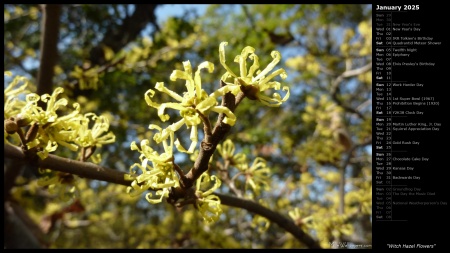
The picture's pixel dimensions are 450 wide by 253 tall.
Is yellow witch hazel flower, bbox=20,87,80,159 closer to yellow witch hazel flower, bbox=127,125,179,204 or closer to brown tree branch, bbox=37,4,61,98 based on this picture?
yellow witch hazel flower, bbox=127,125,179,204

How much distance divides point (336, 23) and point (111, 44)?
7.29m

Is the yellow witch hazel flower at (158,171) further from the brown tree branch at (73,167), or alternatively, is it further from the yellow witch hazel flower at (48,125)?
the yellow witch hazel flower at (48,125)

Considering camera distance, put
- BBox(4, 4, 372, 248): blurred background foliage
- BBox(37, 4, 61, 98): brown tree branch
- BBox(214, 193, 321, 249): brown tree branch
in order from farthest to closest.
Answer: BBox(4, 4, 372, 248): blurred background foliage
BBox(37, 4, 61, 98): brown tree branch
BBox(214, 193, 321, 249): brown tree branch

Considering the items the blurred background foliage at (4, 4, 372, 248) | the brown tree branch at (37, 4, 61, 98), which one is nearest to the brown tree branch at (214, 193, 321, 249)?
the blurred background foliage at (4, 4, 372, 248)

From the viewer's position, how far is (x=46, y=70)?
277cm

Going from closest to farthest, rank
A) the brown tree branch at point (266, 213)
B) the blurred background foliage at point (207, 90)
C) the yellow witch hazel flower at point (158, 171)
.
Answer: the yellow witch hazel flower at point (158, 171)
the brown tree branch at point (266, 213)
the blurred background foliage at point (207, 90)

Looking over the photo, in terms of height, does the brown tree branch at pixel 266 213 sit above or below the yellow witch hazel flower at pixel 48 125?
below

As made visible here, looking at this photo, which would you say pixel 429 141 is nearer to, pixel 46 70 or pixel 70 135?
pixel 70 135

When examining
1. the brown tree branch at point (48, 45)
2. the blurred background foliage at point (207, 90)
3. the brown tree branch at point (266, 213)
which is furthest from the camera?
the blurred background foliage at point (207, 90)

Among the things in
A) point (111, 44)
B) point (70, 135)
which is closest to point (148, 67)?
point (111, 44)

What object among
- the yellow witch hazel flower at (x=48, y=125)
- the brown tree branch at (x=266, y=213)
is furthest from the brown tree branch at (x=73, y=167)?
the brown tree branch at (x=266, y=213)

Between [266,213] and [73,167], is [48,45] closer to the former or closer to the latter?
[73,167]

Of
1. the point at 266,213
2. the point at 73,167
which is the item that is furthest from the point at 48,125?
the point at 266,213

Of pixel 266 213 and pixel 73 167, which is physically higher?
pixel 73 167
